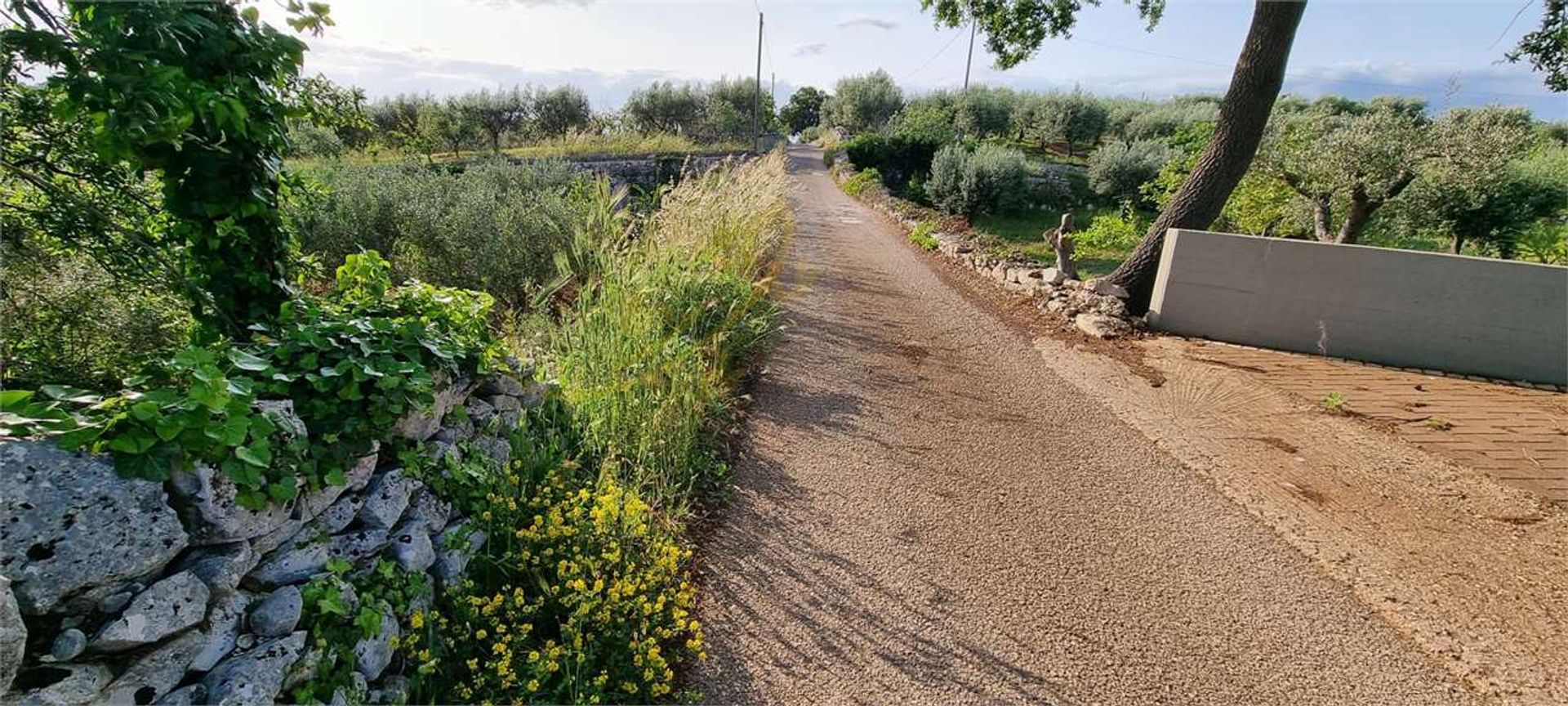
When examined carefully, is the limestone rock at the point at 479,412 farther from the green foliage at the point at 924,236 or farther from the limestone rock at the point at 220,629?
the green foliage at the point at 924,236

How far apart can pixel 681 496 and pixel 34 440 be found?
2.23m

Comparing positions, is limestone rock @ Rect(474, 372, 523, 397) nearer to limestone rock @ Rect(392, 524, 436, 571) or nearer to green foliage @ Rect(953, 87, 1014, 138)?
limestone rock @ Rect(392, 524, 436, 571)

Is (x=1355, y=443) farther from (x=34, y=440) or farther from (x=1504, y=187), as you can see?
(x=1504, y=187)

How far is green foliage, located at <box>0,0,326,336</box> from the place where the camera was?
1.55 metres

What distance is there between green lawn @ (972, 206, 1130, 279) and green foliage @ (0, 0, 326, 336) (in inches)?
365

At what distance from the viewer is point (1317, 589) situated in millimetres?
2883

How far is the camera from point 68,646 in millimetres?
1290

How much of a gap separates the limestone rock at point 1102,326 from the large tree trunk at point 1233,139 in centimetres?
74

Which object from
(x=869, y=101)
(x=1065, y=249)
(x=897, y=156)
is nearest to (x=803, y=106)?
(x=869, y=101)

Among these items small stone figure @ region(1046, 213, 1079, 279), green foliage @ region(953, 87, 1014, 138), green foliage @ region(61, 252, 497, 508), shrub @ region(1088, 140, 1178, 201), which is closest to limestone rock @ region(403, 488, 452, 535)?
green foliage @ region(61, 252, 497, 508)

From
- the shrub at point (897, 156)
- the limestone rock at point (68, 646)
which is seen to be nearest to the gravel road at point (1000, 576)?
the limestone rock at point (68, 646)

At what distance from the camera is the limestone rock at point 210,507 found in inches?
58.9

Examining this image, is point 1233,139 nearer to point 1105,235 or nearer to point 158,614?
point 1105,235

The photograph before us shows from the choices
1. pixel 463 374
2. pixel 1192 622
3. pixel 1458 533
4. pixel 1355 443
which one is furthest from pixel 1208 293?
pixel 463 374
